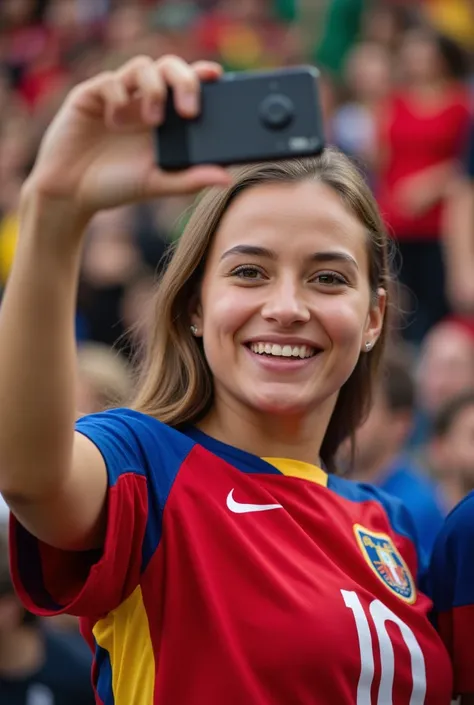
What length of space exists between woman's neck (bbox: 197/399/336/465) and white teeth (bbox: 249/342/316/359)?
0.53ft

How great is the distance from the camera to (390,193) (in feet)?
25.7

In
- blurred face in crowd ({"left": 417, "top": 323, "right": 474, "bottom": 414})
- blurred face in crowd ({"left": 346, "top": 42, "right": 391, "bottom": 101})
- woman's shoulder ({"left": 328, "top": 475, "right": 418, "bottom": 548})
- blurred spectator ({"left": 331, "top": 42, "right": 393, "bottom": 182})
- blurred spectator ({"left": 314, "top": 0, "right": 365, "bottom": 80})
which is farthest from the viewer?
blurred spectator ({"left": 314, "top": 0, "right": 365, "bottom": 80})

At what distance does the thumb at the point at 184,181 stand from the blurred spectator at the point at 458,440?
124 inches

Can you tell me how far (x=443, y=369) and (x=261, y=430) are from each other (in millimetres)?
4099

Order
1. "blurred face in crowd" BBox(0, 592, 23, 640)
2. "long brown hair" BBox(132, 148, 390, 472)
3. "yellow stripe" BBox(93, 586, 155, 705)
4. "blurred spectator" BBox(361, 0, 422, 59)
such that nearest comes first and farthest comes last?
"yellow stripe" BBox(93, 586, 155, 705) → "long brown hair" BBox(132, 148, 390, 472) → "blurred face in crowd" BBox(0, 592, 23, 640) → "blurred spectator" BBox(361, 0, 422, 59)

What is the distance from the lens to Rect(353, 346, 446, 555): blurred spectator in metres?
4.94

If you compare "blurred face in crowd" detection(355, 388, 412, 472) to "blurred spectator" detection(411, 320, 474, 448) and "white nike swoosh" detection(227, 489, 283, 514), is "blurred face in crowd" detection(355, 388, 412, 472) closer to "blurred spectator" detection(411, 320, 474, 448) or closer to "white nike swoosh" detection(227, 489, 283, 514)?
"blurred spectator" detection(411, 320, 474, 448)

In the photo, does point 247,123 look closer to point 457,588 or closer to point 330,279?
point 330,279

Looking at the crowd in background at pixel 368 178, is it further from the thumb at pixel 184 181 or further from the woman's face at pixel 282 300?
the thumb at pixel 184 181

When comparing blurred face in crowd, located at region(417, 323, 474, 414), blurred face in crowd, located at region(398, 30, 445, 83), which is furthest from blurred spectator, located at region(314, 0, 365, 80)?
blurred face in crowd, located at region(417, 323, 474, 414)

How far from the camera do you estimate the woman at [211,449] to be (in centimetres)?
168

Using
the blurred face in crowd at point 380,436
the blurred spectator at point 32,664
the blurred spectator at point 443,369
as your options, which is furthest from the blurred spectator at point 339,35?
the blurred spectator at point 32,664

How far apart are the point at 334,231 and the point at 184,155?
0.75 m

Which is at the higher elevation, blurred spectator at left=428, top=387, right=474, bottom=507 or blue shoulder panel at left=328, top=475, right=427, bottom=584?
blue shoulder panel at left=328, top=475, right=427, bottom=584
